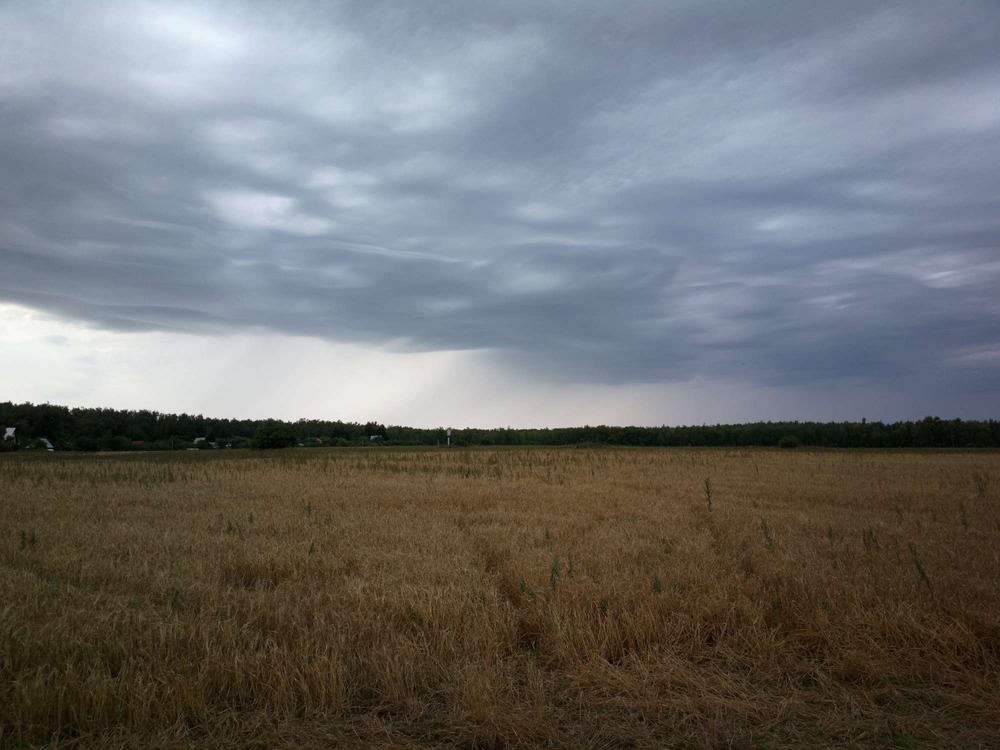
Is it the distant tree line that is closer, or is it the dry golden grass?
the dry golden grass

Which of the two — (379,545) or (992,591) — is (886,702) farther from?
(379,545)

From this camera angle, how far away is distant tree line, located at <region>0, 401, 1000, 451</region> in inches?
3204

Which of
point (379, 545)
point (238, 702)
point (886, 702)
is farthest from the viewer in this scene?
point (379, 545)

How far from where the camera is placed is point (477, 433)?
107 meters

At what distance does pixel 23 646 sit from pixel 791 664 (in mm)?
6660

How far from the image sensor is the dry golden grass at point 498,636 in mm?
4324

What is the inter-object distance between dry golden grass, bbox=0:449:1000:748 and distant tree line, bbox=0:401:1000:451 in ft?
214

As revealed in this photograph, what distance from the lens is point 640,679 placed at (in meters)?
5.10

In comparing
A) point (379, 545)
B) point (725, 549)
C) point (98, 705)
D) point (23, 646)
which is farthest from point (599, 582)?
point (23, 646)

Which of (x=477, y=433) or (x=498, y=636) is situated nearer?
(x=498, y=636)

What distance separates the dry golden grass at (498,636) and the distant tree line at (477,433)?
214 feet

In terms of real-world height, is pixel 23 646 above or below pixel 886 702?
above

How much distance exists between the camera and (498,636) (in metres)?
5.78

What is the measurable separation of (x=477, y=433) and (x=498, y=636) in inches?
3988
